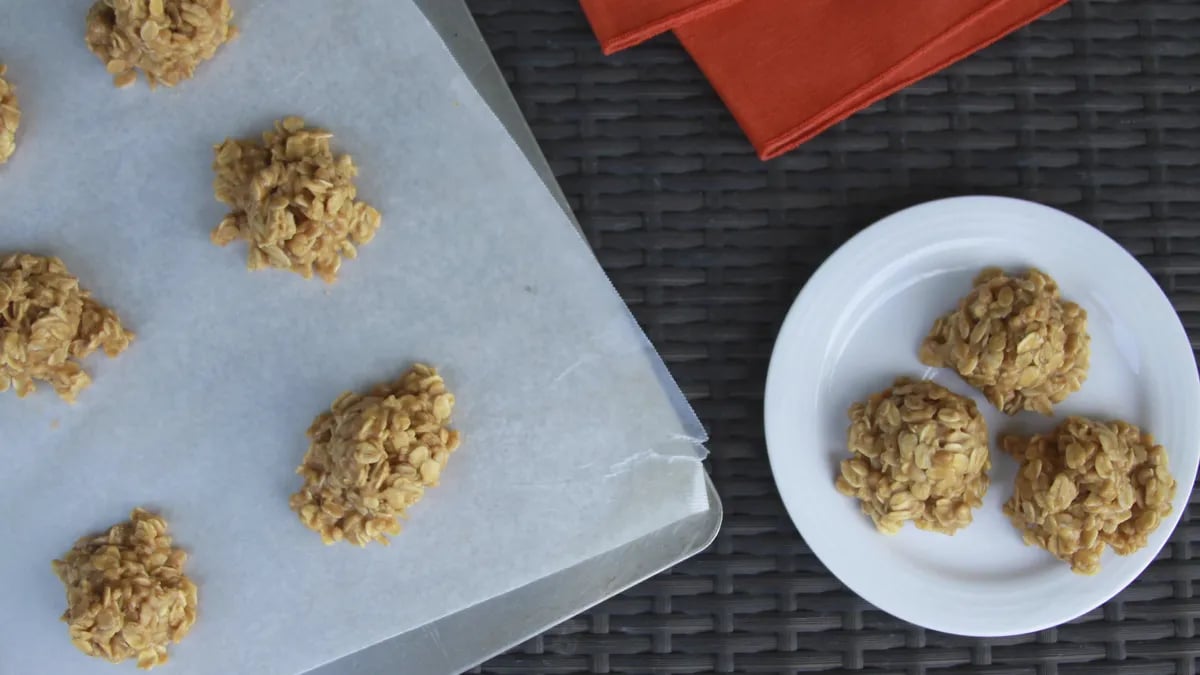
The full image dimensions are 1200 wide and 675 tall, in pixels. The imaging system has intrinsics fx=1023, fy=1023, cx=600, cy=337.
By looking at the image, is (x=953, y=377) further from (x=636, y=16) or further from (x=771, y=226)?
(x=636, y=16)

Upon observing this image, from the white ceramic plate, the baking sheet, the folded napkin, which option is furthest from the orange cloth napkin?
the white ceramic plate

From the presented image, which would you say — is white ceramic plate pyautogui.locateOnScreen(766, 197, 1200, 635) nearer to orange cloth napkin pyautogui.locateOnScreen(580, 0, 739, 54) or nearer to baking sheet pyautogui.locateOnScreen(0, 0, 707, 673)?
baking sheet pyautogui.locateOnScreen(0, 0, 707, 673)

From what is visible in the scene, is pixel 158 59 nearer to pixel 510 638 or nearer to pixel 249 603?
pixel 249 603

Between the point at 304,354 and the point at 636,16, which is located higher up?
the point at 636,16

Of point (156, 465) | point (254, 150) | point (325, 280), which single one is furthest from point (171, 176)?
point (156, 465)

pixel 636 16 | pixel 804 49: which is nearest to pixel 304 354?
pixel 636 16

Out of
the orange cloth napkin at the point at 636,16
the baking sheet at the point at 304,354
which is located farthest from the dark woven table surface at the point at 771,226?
the baking sheet at the point at 304,354
